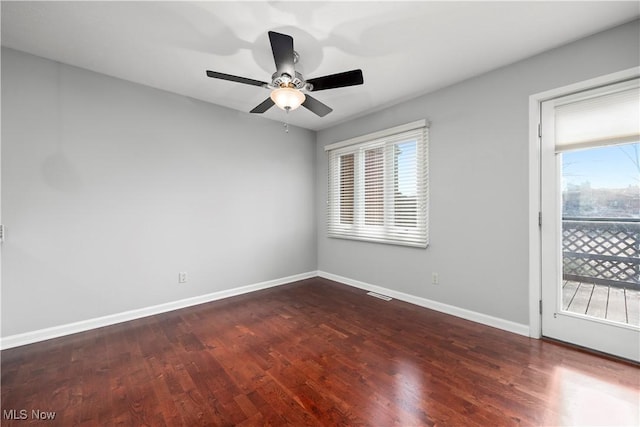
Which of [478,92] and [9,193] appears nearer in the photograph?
[9,193]

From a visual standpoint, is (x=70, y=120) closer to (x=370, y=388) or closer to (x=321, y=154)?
(x=321, y=154)

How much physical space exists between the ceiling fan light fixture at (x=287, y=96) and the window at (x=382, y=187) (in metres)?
1.81

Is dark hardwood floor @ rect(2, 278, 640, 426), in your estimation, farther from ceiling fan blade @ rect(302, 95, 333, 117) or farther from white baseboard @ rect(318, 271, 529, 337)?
ceiling fan blade @ rect(302, 95, 333, 117)

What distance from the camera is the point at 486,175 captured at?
109 inches

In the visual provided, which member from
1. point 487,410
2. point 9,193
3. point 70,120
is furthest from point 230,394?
point 70,120

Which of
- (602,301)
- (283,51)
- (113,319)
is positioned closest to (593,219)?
(602,301)

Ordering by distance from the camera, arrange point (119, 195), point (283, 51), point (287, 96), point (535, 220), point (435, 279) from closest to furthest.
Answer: point (283, 51)
point (287, 96)
point (535, 220)
point (119, 195)
point (435, 279)

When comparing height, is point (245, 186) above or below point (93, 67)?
below

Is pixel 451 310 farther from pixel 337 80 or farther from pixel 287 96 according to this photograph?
pixel 287 96

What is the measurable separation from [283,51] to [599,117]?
265 cm

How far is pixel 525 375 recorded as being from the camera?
1.90m

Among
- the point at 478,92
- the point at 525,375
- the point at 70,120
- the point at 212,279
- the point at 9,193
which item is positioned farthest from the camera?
the point at 212,279

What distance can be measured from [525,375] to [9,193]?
4.53m

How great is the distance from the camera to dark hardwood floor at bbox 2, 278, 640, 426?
5.14 feet
